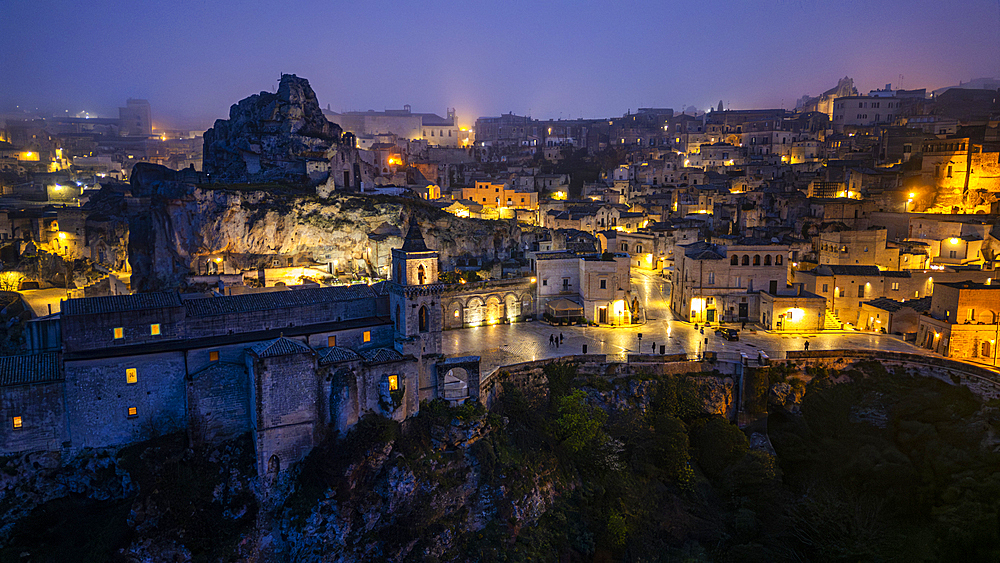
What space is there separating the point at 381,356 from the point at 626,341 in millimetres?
16444

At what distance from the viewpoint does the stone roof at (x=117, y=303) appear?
23.1 meters

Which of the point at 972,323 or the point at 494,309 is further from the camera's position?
the point at 494,309

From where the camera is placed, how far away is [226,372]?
24125 millimetres

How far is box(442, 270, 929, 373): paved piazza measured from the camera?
3428 centimetres

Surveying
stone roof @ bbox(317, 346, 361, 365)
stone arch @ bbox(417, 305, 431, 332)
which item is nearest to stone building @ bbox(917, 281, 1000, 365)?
A: stone arch @ bbox(417, 305, 431, 332)

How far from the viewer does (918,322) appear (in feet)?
120

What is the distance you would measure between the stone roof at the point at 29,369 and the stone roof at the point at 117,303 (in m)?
1.78

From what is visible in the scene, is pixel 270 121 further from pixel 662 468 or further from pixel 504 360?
pixel 662 468

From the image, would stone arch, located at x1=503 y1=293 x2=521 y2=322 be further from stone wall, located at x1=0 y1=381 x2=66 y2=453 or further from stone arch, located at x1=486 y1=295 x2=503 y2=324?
stone wall, located at x1=0 y1=381 x2=66 y2=453

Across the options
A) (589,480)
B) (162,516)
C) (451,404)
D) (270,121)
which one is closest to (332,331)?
(451,404)

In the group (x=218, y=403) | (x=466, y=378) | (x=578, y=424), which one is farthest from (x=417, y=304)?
(x=578, y=424)

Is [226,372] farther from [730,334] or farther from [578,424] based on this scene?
[730,334]

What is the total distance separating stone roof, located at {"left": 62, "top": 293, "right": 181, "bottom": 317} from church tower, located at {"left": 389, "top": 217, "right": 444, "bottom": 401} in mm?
8988

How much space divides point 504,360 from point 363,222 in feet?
77.9
